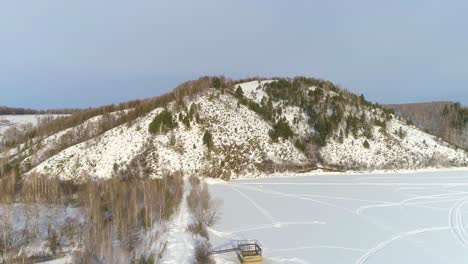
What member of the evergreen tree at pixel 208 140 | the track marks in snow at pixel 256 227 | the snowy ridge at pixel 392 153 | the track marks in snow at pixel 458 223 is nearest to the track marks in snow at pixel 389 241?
the track marks in snow at pixel 458 223

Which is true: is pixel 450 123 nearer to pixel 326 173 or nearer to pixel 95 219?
pixel 326 173

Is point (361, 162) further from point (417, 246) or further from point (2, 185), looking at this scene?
point (2, 185)

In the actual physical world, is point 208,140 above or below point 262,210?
above

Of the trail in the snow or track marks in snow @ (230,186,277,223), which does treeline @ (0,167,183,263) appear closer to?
the trail in the snow

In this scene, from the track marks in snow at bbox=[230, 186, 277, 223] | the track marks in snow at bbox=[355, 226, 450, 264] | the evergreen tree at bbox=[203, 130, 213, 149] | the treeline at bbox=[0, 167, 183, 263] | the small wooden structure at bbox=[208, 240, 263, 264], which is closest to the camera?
the treeline at bbox=[0, 167, 183, 263]

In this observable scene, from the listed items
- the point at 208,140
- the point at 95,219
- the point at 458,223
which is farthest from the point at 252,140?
the point at 95,219

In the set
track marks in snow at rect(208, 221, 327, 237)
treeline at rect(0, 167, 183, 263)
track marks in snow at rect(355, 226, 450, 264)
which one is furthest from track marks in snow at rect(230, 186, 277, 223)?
track marks in snow at rect(355, 226, 450, 264)
